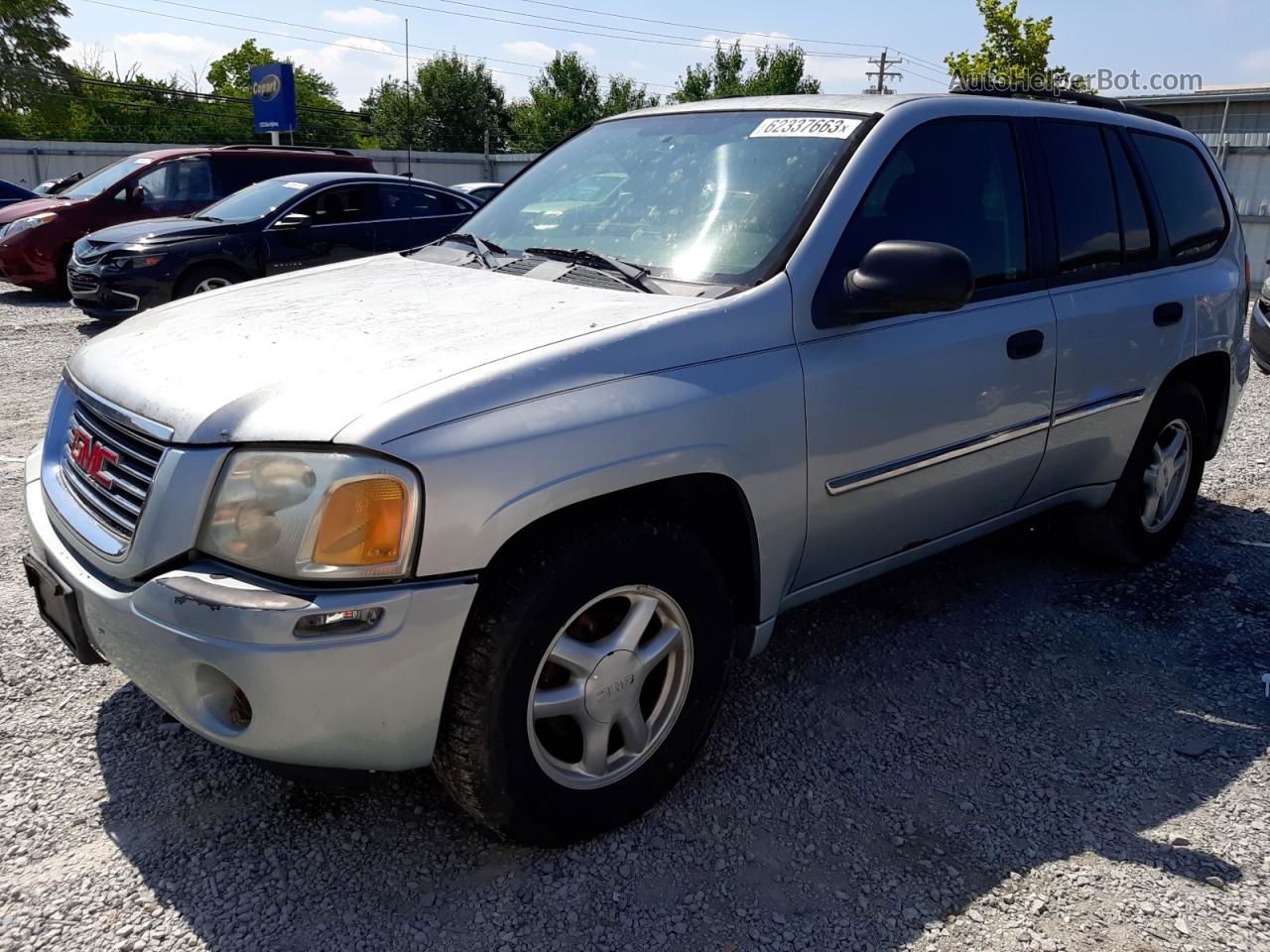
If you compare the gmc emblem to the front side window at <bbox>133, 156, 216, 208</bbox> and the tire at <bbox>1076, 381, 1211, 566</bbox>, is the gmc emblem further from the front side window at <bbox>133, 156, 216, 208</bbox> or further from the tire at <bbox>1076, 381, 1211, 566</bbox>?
the front side window at <bbox>133, 156, 216, 208</bbox>

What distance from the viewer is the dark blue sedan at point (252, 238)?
9.47 meters

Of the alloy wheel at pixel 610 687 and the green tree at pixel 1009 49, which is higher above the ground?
the green tree at pixel 1009 49

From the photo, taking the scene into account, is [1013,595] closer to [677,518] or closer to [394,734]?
[677,518]

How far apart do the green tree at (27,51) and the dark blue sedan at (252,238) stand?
4872 centimetres

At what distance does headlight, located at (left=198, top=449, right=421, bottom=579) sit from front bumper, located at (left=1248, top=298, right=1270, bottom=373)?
25.6ft

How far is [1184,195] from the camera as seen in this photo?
166 inches

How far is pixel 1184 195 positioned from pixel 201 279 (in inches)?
329

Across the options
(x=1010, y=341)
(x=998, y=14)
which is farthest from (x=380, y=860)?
(x=998, y=14)

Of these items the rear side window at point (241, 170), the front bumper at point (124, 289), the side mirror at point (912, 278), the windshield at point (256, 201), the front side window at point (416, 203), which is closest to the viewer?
the side mirror at point (912, 278)

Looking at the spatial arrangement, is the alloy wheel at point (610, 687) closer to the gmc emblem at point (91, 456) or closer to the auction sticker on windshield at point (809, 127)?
the gmc emblem at point (91, 456)

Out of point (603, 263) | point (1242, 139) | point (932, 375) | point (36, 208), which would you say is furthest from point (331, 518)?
point (1242, 139)

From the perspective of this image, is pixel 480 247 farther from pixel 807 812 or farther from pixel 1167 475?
pixel 1167 475

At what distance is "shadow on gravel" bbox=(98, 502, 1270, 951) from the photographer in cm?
228

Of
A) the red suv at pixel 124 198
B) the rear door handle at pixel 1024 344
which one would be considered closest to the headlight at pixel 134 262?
the red suv at pixel 124 198
